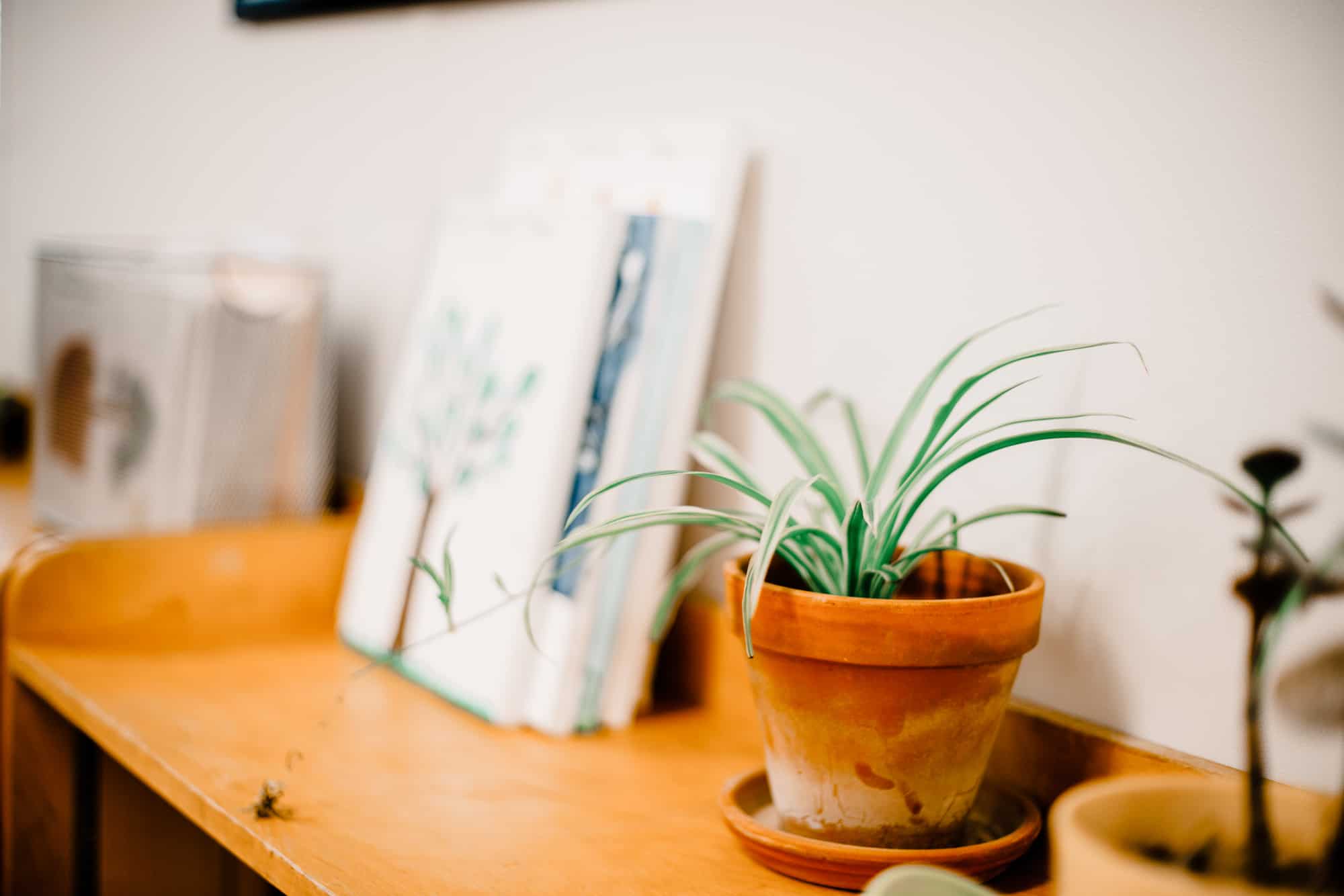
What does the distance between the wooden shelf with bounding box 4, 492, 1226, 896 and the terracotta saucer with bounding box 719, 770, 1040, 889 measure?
0.05 ft

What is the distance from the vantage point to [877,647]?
1.69ft

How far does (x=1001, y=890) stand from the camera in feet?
1.81

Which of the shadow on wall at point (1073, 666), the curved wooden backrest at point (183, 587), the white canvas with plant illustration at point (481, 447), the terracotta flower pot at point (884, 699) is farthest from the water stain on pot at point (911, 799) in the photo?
the curved wooden backrest at point (183, 587)

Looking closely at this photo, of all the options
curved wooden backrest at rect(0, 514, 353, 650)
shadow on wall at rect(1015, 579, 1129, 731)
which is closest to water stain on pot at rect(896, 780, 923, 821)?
shadow on wall at rect(1015, 579, 1129, 731)

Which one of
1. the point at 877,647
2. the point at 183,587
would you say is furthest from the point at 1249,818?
the point at 183,587

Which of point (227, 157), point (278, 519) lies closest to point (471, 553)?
point (278, 519)

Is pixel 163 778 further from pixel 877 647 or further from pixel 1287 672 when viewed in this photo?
pixel 1287 672

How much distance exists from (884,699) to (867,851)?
0.27ft

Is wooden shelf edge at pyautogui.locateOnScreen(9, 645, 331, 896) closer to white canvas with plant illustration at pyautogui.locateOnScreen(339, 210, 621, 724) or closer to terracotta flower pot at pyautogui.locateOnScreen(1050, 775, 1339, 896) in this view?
white canvas with plant illustration at pyautogui.locateOnScreen(339, 210, 621, 724)

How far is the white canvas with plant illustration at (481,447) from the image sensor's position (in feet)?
2.54

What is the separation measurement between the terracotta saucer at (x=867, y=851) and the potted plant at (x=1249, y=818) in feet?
0.51

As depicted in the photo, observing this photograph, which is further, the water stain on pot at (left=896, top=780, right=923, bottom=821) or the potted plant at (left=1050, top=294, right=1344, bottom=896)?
the water stain on pot at (left=896, top=780, right=923, bottom=821)

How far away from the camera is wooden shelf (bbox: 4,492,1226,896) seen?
57cm

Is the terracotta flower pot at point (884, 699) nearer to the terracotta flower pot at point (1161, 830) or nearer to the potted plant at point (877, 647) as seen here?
the potted plant at point (877, 647)
